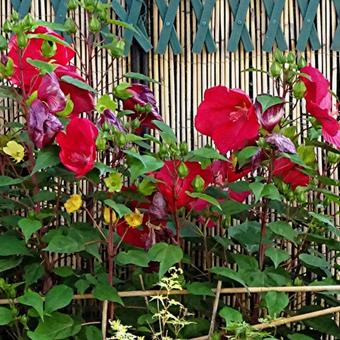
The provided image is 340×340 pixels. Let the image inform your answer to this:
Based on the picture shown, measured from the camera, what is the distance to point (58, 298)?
125 centimetres

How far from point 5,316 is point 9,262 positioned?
9 centimetres

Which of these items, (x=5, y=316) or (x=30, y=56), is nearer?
(x=5, y=316)

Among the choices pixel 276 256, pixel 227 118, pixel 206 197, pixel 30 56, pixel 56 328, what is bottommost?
pixel 56 328

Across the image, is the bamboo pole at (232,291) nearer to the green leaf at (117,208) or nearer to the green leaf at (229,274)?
the green leaf at (229,274)

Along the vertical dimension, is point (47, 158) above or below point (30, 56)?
below

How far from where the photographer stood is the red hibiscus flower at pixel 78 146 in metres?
1.23

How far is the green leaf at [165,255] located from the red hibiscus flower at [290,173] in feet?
0.71

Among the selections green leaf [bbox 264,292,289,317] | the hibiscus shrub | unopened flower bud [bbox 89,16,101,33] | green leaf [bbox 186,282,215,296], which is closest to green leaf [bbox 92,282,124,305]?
the hibiscus shrub

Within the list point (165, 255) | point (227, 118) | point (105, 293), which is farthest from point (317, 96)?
point (105, 293)

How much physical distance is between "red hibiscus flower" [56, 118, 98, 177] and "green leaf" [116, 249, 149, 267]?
152 mm

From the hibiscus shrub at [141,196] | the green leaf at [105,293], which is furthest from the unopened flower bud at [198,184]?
the green leaf at [105,293]

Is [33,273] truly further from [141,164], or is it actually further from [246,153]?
[246,153]

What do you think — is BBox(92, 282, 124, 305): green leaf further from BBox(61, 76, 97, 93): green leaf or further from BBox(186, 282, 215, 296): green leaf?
BBox(61, 76, 97, 93): green leaf

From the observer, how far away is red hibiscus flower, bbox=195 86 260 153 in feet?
4.28
